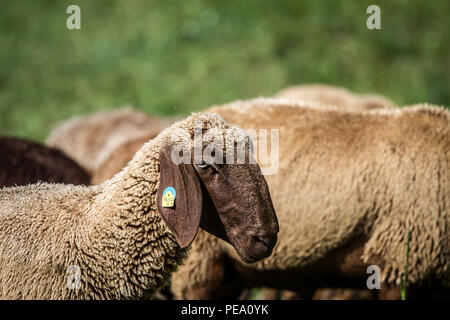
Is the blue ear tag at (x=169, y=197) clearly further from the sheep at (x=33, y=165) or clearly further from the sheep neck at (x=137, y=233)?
the sheep at (x=33, y=165)

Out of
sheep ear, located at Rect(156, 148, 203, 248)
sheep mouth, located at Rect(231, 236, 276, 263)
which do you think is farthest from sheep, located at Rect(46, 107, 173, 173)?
sheep mouth, located at Rect(231, 236, 276, 263)

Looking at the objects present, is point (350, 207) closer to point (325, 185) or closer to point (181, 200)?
point (325, 185)

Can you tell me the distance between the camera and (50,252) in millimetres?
3072

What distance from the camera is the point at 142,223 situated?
308 cm

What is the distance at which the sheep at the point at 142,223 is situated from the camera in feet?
9.46

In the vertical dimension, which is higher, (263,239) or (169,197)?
(169,197)

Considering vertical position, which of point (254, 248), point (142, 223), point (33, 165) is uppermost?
point (33, 165)

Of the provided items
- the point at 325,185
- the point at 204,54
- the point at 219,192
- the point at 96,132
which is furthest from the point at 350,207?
the point at 204,54

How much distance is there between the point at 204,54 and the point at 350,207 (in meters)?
8.76

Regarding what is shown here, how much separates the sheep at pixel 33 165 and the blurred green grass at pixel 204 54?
5.00 m

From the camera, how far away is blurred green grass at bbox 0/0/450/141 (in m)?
11.0

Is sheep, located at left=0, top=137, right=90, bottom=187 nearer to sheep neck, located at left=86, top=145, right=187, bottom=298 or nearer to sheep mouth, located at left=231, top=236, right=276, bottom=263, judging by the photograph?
sheep neck, located at left=86, top=145, right=187, bottom=298

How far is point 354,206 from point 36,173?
259 cm
